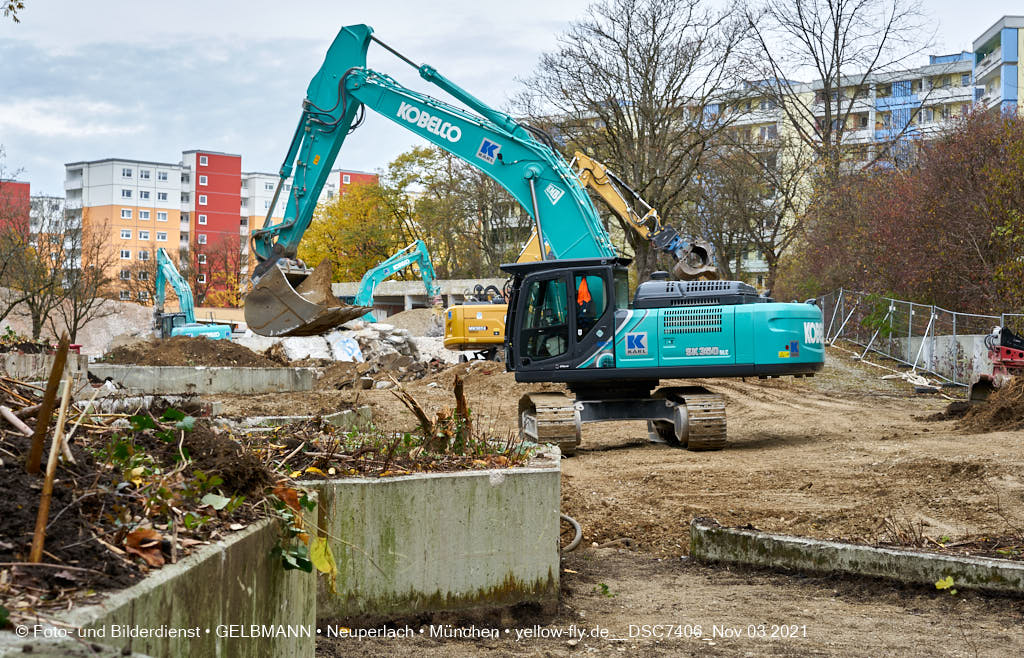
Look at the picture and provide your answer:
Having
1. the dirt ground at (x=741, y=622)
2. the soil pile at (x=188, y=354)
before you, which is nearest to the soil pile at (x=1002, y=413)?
the dirt ground at (x=741, y=622)

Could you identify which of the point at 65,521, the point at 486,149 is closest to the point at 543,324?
the point at 486,149

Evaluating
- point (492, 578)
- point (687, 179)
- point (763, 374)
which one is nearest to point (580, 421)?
point (763, 374)

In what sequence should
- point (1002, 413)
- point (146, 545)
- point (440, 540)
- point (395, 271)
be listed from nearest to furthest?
point (146, 545) < point (440, 540) < point (1002, 413) < point (395, 271)

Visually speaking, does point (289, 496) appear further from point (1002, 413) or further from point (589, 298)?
point (1002, 413)

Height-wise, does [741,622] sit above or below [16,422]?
below

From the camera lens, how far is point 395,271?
120ft

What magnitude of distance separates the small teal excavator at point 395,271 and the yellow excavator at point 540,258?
267 inches

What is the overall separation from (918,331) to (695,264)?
1038cm

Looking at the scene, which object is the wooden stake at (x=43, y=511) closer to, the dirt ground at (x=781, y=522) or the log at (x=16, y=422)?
the log at (x=16, y=422)

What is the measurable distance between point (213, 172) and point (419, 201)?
4899cm

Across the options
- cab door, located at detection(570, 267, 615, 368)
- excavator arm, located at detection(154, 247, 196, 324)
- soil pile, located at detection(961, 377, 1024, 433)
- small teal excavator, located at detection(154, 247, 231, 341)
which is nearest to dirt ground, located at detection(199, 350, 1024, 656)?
soil pile, located at detection(961, 377, 1024, 433)

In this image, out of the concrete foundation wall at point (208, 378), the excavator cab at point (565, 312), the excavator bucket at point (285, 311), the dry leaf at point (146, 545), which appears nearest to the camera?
the dry leaf at point (146, 545)

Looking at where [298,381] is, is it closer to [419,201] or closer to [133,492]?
[133,492]

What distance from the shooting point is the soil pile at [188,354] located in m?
24.3
